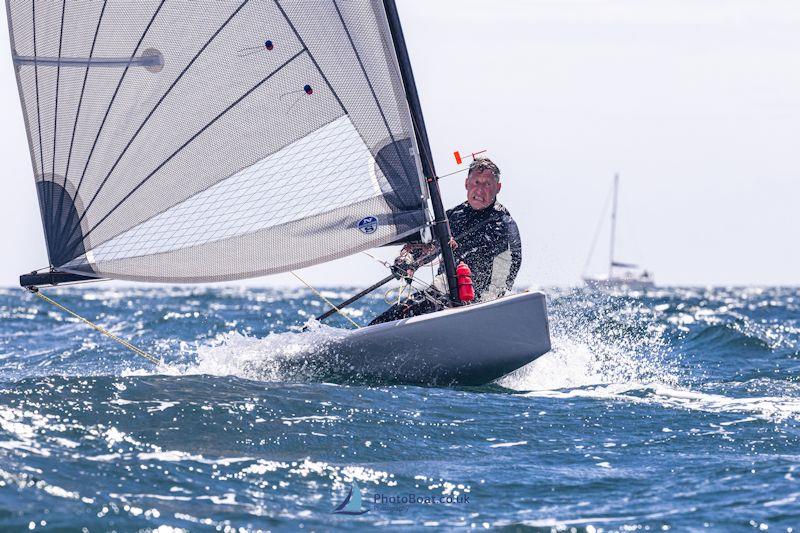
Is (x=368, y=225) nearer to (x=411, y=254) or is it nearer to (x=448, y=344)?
(x=411, y=254)

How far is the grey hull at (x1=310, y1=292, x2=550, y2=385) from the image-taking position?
6.93 meters

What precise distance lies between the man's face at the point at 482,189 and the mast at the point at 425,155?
20.5 inches

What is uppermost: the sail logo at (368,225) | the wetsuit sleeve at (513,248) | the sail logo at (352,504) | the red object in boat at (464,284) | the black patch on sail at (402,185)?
the black patch on sail at (402,185)

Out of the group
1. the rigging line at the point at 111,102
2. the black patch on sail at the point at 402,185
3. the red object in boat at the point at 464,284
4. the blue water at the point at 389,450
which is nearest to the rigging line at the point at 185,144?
the rigging line at the point at 111,102

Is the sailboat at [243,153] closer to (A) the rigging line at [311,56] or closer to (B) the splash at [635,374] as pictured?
(A) the rigging line at [311,56]

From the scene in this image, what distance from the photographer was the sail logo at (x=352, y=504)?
4273 millimetres

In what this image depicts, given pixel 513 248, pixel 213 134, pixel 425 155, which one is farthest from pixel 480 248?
pixel 213 134

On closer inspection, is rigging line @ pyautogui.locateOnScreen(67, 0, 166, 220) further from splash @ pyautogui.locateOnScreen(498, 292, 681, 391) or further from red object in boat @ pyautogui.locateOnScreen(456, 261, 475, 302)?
splash @ pyautogui.locateOnScreen(498, 292, 681, 391)

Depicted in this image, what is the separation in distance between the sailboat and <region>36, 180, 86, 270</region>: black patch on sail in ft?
0.03

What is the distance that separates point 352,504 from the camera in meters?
4.37

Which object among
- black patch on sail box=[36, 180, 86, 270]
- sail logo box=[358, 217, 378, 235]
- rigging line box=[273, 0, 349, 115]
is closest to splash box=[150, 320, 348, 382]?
sail logo box=[358, 217, 378, 235]

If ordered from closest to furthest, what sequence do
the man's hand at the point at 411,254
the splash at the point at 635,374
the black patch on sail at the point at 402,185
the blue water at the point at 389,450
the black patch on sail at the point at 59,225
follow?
the blue water at the point at 389,450
the splash at the point at 635,374
the black patch on sail at the point at 402,185
the black patch on sail at the point at 59,225
the man's hand at the point at 411,254

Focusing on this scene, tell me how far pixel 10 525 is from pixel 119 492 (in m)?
0.53

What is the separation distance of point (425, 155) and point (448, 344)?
1.35 m
